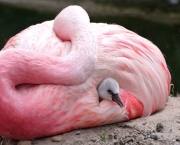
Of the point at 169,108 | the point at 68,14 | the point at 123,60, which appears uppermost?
the point at 68,14

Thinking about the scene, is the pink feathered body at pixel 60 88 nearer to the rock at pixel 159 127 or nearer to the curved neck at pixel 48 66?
the curved neck at pixel 48 66

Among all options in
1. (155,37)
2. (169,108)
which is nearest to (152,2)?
(155,37)

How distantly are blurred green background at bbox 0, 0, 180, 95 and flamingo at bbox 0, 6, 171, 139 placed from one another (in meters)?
3.52

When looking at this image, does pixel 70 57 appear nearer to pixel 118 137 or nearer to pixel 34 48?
pixel 34 48

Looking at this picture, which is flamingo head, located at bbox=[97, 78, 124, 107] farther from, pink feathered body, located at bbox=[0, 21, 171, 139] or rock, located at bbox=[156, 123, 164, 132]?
rock, located at bbox=[156, 123, 164, 132]

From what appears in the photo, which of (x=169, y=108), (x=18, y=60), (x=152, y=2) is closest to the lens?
(x=18, y=60)

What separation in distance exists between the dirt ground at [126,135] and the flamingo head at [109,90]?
210mm

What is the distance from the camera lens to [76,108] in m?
2.86

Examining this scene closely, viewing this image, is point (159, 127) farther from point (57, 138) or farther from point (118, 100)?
point (57, 138)

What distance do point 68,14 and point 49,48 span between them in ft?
1.03

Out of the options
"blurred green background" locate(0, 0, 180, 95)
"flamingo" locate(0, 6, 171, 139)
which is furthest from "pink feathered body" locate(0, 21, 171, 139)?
"blurred green background" locate(0, 0, 180, 95)

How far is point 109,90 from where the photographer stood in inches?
Result: 115

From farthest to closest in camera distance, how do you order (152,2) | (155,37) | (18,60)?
(152,2) < (155,37) < (18,60)

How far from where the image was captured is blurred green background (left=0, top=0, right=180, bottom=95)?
7.04 metres
